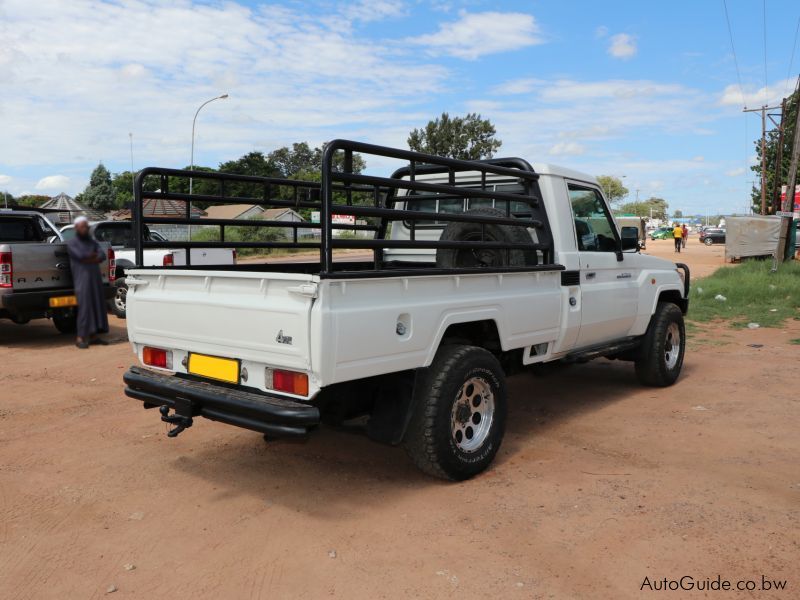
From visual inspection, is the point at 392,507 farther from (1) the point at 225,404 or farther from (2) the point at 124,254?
(2) the point at 124,254

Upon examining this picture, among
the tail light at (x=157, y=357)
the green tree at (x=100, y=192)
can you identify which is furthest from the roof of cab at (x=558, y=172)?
the green tree at (x=100, y=192)

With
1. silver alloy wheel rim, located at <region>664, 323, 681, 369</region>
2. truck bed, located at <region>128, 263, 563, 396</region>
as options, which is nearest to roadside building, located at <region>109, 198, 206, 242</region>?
truck bed, located at <region>128, 263, 563, 396</region>

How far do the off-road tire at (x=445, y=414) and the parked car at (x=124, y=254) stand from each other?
652 cm

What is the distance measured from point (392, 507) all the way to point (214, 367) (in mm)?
1284

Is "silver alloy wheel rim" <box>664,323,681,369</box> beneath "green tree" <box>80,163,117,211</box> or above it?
beneath

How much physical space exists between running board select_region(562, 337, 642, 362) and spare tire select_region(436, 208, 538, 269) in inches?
34.3

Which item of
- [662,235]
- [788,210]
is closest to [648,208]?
[662,235]

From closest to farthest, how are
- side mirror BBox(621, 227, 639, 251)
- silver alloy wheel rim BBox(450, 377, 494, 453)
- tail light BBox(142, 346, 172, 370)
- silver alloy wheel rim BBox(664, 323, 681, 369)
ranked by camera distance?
1. silver alloy wheel rim BBox(450, 377, 494, 453)
2. tail light BBox(142, 346, 172, 370)
3. side mirror BBox(621, 227, 639, 251)
4. silver alloy wheel rim BBox(664, 323, 681, 369)

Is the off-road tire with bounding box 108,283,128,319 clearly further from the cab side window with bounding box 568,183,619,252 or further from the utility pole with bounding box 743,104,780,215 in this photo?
the utility pole with bounding box 743,104,780,215

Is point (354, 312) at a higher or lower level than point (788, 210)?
lower

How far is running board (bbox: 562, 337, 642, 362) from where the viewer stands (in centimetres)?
529

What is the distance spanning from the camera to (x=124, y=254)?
1171 cm

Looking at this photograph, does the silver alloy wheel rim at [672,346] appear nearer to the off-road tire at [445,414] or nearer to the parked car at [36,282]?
the off-road tire at [445,414]

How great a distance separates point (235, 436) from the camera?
5.06m
